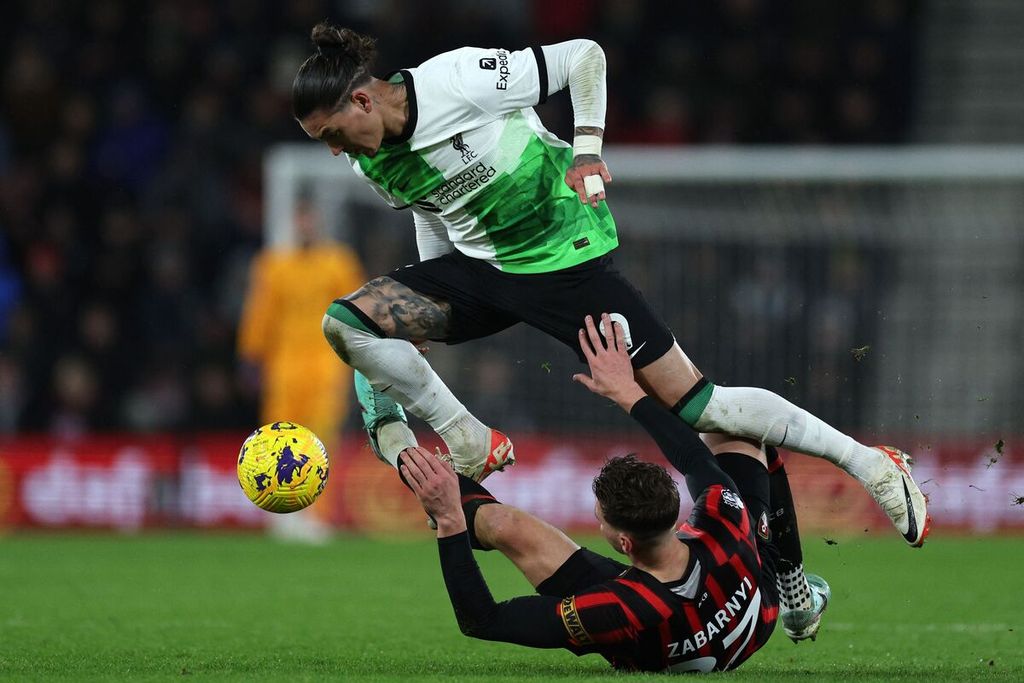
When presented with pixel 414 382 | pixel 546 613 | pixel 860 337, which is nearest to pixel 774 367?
pixel 860 337

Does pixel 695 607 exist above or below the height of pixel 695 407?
below

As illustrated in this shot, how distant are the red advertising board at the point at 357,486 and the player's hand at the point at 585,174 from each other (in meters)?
7.40

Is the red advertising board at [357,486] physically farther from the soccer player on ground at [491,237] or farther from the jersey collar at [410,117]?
the jersey collar at [410,117]

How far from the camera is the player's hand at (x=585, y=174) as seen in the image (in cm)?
569

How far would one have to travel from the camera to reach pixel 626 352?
19.2ft

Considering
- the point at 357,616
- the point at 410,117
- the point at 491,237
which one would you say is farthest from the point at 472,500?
the point at 357,616

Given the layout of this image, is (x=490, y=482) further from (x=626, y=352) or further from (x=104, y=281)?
(x=626, y=352)

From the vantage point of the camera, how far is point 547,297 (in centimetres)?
607

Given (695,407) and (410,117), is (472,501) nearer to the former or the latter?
(695,407)

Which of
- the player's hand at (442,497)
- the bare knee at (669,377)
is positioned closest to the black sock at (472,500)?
the player's hand at (442,497)

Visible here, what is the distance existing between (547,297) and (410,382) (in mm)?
629

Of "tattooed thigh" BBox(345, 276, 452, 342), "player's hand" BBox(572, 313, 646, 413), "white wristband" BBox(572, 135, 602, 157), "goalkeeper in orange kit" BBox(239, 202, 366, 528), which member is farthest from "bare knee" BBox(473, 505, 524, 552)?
"goalkeeper in orange kit" BBox(239, 202, 366, 528)

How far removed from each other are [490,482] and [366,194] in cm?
273

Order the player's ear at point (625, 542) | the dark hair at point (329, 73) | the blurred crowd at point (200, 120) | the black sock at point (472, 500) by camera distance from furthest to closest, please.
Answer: the blurred crowd at point (200, 120) → the dark hair at point (329, 73) → the black sock at point (472, 500) → the player's ear at point (625, 542)
